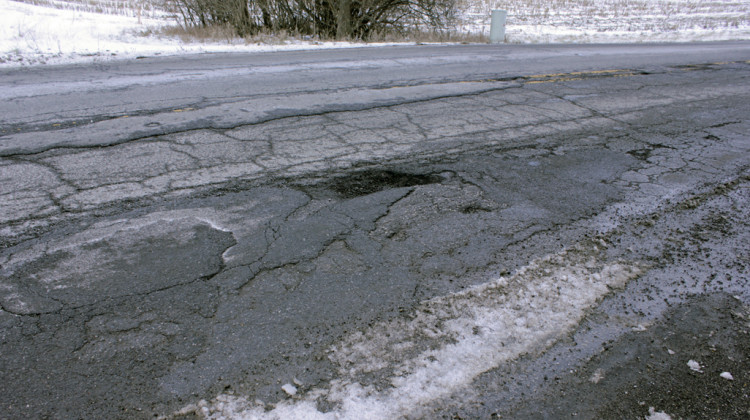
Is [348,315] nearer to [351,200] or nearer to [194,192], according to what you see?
[351,200]

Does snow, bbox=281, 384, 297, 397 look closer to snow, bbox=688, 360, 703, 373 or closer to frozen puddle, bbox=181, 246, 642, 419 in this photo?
frozen puddle, bbox=181, 246, 642, 419

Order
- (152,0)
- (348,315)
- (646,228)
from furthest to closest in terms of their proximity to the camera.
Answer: (152,0), (646,228), (348,315)

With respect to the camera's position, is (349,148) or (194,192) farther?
(349,148)

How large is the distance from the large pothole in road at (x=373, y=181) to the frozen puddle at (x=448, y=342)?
1407 millimetres

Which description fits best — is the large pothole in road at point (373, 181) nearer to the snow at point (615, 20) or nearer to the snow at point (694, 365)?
A: the snow at point (694, 365)

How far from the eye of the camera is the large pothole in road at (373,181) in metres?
3.93

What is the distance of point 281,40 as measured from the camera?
12703 mm

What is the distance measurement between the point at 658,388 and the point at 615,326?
1.38 ft

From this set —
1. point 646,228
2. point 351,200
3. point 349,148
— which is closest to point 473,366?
point 351,200

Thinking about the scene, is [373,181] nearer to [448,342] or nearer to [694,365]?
[448,342]

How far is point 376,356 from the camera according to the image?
224 cm

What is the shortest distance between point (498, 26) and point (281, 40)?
684 centimetres

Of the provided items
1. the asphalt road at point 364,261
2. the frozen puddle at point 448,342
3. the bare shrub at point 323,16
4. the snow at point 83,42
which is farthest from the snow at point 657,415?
the bare shrub at point 323,16

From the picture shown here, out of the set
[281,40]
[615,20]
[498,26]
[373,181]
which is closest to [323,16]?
[281,40]
